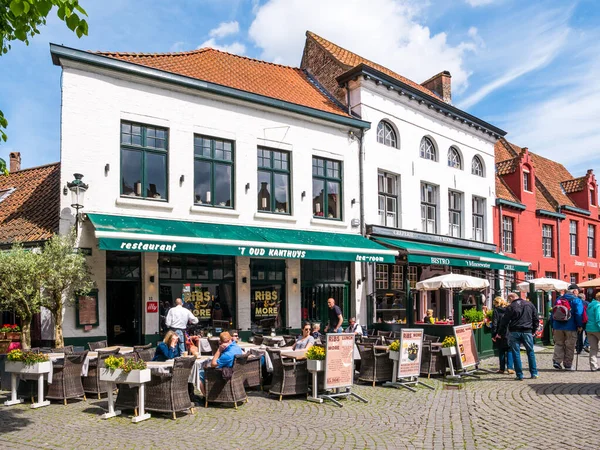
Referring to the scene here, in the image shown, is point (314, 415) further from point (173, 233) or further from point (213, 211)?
point (213, 211)

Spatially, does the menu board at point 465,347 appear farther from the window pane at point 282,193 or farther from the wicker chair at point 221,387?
the window pane at point 282,193

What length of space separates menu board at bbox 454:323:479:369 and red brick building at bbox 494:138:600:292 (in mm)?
12259

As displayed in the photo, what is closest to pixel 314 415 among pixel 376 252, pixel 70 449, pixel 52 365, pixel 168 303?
pixel 70 449

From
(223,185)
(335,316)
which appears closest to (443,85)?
(223,185)

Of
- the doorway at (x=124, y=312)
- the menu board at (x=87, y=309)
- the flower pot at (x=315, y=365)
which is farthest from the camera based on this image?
the doorway at (x=124, y=312)

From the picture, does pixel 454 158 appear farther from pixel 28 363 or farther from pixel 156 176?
pixel 28 363

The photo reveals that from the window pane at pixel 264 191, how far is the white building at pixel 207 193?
0.10 ft

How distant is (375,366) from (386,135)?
1062 centimetres

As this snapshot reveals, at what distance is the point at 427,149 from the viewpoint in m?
21.3

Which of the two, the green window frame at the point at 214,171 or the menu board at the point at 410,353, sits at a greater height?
the green window frame at the point at 214,171

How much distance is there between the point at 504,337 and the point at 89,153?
959 centimetres

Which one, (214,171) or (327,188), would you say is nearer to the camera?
(214,171)

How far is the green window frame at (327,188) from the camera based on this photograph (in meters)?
17.2

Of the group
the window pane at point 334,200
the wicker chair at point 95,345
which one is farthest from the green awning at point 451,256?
the wicker chair at point 95,345
